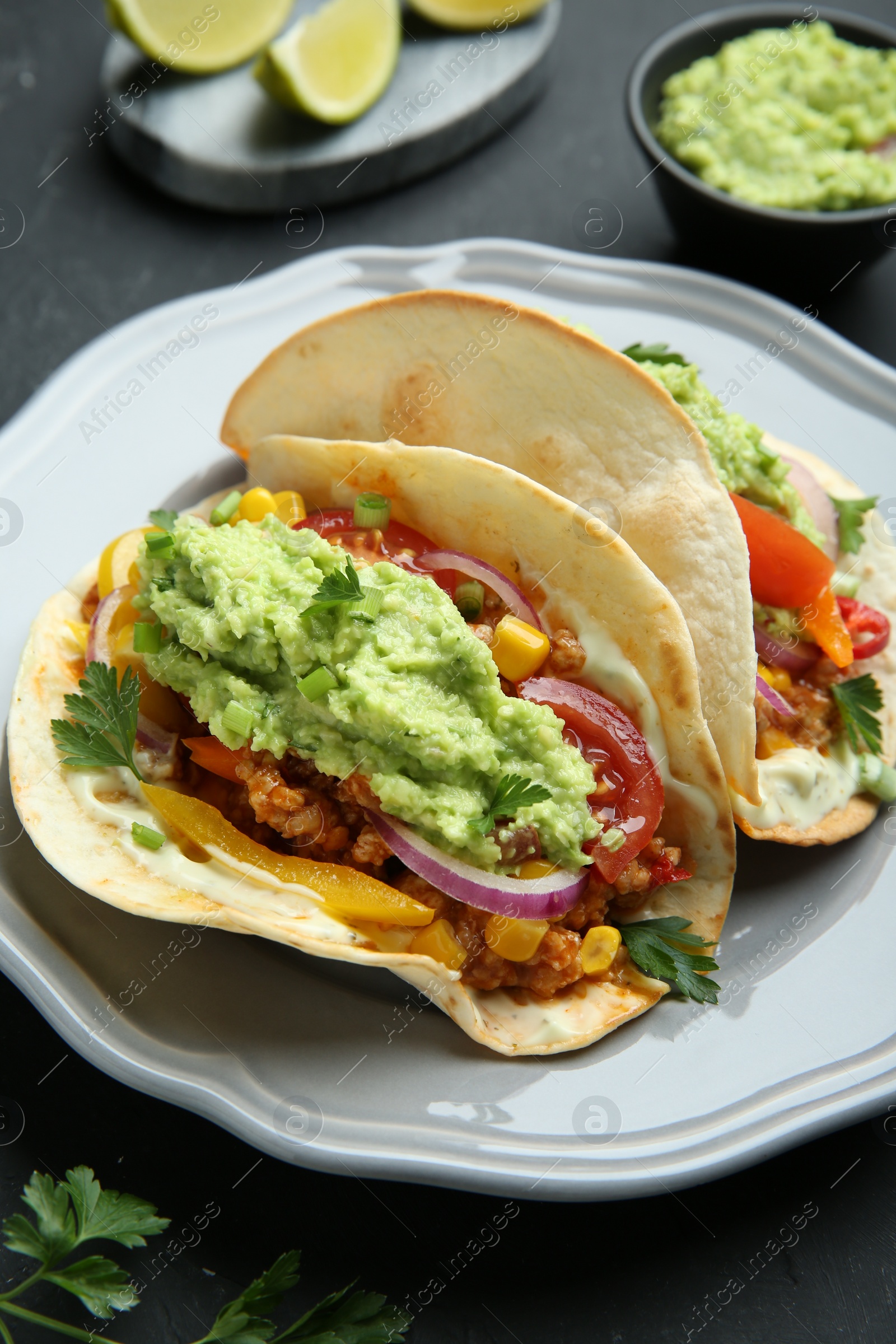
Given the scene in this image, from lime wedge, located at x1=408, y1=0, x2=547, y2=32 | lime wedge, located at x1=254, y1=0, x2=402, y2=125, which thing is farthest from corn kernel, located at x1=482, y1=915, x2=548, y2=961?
lime wedge, located at x1=408, y1=0, x2=547, y2=32

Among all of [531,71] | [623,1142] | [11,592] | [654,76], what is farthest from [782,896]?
[531,71]

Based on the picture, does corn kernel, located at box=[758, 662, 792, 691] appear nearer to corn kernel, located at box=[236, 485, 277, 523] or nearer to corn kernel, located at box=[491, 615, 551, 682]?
corn kernel, located at box=[491, 615, 551, 682]

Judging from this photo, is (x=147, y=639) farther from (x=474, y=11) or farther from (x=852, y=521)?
(x=474, y=11)

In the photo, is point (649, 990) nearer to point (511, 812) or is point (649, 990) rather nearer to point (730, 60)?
point (511, 812)

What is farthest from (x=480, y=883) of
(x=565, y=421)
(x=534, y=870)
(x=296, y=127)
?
(x=296, y=127)

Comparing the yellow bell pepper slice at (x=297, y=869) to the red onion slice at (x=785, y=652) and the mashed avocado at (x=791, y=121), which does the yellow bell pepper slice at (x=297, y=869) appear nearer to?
the red onion slice at (x=785, y=652)

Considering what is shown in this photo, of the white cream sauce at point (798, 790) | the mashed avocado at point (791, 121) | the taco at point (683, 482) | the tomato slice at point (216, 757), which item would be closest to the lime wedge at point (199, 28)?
the mashed avocado at point (791, 121)
